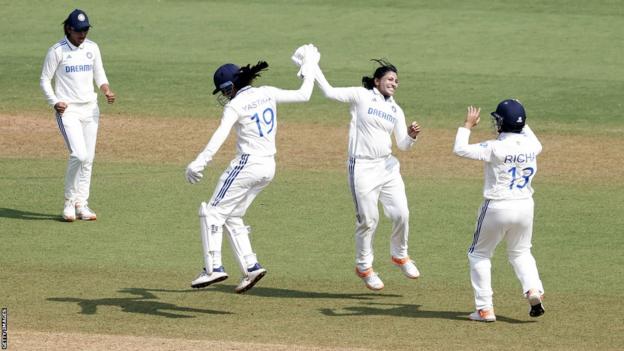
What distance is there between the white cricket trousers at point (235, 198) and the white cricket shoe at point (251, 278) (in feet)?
0.19

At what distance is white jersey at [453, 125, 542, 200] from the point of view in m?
11.4

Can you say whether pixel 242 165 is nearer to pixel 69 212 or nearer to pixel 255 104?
pixel 255 104

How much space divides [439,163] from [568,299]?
23.4 ft

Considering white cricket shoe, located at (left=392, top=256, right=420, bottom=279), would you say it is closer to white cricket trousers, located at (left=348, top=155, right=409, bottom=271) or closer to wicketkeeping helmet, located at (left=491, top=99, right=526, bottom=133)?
white cricket trousers, located at (left=348, top=155, right=409, bottom=271)

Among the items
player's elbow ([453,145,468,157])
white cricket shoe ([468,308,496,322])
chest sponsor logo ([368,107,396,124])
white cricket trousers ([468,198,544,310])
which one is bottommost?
white cricket shoe ([468,308,496,322])

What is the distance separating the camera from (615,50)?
2786 centimetres

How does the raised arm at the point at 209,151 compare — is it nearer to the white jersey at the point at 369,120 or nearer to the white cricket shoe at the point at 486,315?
the white jersey at the point at 369,120

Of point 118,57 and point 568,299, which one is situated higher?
point 118,57

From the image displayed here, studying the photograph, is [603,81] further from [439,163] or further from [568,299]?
[568,299]

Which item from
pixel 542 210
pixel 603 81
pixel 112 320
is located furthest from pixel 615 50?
pixel 112 320

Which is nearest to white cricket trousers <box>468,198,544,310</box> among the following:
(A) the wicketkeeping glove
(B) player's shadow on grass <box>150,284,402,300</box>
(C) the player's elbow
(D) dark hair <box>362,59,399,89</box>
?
(C) the player's elbow

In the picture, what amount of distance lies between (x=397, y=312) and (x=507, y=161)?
1975mm

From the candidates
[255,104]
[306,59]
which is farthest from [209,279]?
[306,59]

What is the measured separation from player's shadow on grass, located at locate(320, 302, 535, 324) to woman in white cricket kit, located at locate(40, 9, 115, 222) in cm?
499
